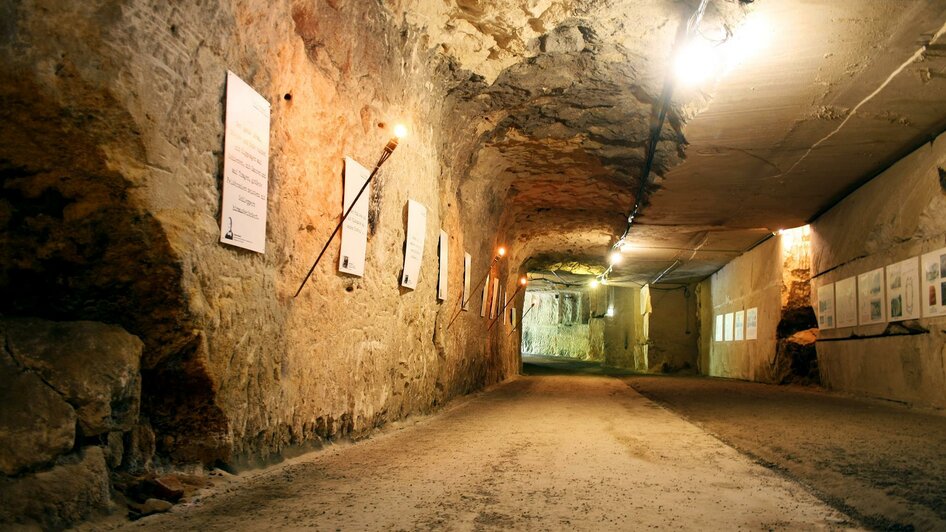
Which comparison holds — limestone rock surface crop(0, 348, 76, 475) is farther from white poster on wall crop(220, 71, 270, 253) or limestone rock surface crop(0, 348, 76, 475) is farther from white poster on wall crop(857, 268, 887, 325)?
white poster on wall crop(857, 268, 887, 325)

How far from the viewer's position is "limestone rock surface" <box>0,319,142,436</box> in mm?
1995

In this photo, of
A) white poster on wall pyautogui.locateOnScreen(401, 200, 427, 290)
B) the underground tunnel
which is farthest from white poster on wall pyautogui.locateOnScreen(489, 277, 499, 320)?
white poster on wall pyautogui.locateOnScreen(401, 200, 427, 290)

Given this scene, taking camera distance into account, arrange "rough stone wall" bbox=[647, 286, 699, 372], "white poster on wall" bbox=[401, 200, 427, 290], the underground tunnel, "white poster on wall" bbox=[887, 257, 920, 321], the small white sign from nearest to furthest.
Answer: the underground tunnel
"white poster on wall" bbox=[401, 200, 427, 290]
"white poster on wall" bbox=[887, 257, 920, 321]
the small white sign
"rough stone wall" bbox=[647, 286, 699, 372]

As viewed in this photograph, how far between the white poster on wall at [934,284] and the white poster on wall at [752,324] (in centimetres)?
617

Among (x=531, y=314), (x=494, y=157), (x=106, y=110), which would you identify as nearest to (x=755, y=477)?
(x=106, y=110)

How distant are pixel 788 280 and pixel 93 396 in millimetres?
10478

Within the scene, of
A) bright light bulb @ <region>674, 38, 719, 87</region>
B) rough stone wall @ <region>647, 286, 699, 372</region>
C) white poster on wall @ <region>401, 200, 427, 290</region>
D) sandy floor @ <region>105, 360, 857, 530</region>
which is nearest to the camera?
sandy floor @ <region>105, 360, 857, 530</region>

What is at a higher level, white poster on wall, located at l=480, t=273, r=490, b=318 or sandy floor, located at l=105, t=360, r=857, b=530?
white poster on wall, located at l=480, t=273, r=490, b=318

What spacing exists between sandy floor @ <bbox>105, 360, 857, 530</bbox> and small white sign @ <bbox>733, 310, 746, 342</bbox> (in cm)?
954

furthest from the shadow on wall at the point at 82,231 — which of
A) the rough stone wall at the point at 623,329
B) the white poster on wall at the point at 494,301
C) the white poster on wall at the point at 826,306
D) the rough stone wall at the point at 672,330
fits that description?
the rough stone wall at the point at 623,329

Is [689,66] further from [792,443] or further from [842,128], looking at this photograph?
[792,443]

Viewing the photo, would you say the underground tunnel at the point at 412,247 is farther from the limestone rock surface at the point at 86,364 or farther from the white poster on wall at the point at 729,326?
the white poster on wall at the point at 729,326

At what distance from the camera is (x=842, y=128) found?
19.3 ft

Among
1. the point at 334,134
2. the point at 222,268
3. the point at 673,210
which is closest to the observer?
the point at 222,268
